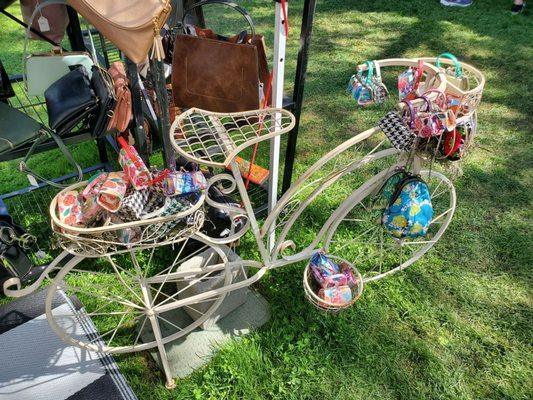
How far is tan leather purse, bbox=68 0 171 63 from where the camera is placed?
1.57m

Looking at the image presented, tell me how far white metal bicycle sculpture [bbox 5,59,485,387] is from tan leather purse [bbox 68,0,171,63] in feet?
1.17

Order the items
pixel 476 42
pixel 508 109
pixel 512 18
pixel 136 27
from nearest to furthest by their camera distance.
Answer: pixel 136 27, pixel 508 109, pixel 476 42, pixel 512 18

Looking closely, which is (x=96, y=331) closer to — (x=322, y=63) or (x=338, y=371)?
(x=338, y=371)

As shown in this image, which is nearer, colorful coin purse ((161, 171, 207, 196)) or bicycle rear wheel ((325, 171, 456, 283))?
colorful coin purse ((161, 171, 207, 196))

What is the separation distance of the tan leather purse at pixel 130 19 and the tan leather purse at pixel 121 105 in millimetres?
440

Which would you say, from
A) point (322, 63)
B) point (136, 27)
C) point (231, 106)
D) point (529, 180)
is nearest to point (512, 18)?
point (322, 63)

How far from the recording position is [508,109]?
452cm

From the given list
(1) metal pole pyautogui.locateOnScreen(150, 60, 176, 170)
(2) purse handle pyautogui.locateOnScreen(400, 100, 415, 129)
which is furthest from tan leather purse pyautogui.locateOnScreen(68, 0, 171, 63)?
(2) purse handle pyautogui.locateOnScreen(400, 100, 415, 129)

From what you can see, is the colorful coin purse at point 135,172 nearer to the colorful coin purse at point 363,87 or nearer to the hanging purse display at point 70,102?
the hanging purse display at point 70,102

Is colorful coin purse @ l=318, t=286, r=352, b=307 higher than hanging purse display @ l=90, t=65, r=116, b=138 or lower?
lower

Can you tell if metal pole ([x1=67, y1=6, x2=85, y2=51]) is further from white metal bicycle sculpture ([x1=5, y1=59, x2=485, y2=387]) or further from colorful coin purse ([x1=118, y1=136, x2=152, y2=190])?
colorful coin purse ([x1=118, y1=136, x2=152, y2=190])

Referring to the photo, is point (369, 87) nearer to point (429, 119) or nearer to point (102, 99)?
point (429, 119)

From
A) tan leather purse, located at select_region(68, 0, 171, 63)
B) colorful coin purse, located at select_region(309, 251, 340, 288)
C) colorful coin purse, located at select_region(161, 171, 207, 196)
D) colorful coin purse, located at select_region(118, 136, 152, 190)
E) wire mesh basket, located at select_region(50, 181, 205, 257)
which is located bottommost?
colorful coin purse, located at select_region(309, 251, 340, 288)

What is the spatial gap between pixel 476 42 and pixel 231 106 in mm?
4860
